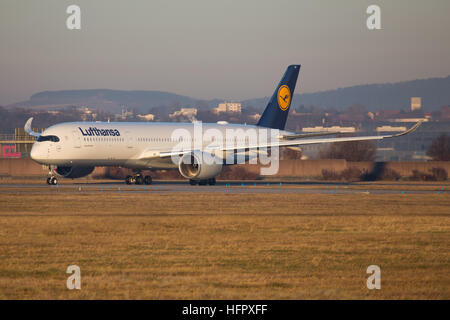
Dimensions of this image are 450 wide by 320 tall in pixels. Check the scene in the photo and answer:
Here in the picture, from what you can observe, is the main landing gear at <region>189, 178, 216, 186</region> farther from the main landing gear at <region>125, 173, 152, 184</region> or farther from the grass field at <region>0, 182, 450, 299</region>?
the grass field at <region>0, 182, 450, 299</region>

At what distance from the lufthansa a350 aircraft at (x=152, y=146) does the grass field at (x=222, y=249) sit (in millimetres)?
13277

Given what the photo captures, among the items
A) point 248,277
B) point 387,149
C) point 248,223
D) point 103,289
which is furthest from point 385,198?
point 387,149

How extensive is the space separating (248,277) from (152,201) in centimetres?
1948

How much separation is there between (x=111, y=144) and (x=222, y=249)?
2973 cm

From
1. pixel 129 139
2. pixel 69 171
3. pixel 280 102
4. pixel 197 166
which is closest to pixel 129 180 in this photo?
pixel 129 139

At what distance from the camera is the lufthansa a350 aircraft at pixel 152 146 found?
4588 cm

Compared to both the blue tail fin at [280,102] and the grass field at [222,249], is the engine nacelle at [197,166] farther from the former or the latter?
the grass field at [222,249]

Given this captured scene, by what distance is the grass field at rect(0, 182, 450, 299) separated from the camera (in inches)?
537

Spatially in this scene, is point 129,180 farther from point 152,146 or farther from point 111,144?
point 111,144

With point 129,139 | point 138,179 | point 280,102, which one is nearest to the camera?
point 129,139

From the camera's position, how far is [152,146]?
162ft

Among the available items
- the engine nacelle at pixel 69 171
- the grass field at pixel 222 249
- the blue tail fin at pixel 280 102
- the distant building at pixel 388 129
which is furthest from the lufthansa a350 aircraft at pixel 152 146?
the distant building at pixel 388 129
